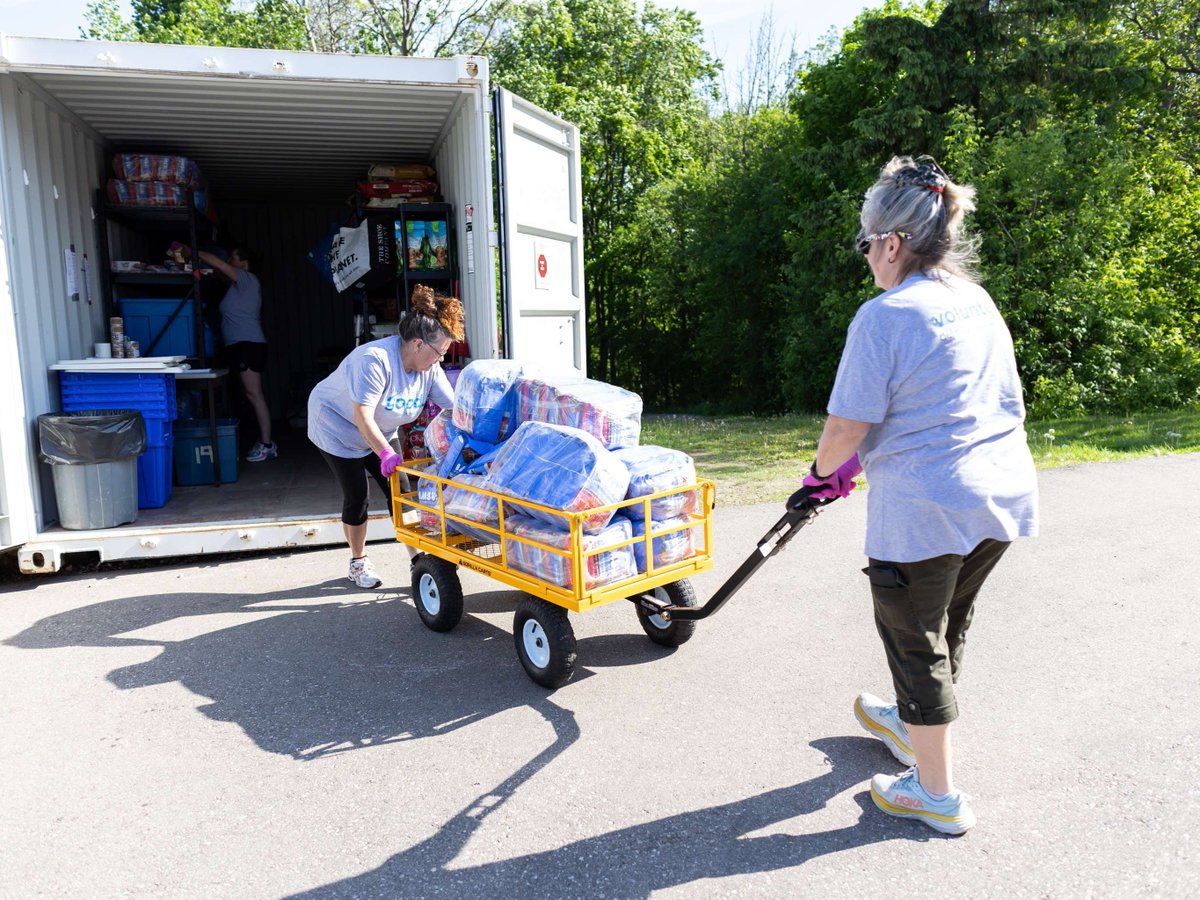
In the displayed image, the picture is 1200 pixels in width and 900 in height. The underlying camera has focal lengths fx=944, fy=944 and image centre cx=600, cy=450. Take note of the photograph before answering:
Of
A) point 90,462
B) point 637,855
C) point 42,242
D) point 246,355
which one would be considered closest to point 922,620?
point 637,855

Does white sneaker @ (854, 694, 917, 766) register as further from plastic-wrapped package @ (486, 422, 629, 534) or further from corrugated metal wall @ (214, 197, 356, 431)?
corrugated metal wall @ (214, 197, 356, 431)

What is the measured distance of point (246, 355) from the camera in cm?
1007

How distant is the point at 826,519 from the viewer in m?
7.19

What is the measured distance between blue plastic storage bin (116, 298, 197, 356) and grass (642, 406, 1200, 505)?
17.0 feet

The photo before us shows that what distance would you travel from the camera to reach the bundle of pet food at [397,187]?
8.91 m

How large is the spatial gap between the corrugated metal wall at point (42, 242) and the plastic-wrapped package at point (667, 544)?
4251 millimetres

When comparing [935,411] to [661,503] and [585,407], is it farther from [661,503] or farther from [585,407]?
[585,407]

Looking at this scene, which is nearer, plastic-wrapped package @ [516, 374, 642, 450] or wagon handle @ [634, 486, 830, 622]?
wagon handle @ [634, 486, 830, 622]

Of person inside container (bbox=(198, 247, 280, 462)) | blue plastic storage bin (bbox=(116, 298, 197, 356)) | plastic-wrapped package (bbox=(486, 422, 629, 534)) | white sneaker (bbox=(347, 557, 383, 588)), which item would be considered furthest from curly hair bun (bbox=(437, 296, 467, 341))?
person inside container (bbox=(198, 247, 280, 462))

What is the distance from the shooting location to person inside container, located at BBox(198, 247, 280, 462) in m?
9.80

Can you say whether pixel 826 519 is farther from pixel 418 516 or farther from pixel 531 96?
pixel 531 96

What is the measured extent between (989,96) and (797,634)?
1523 centimetres

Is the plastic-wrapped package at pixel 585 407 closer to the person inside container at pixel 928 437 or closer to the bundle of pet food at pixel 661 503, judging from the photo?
the bundle of pet food at pixel 661 503

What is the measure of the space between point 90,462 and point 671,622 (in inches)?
167
